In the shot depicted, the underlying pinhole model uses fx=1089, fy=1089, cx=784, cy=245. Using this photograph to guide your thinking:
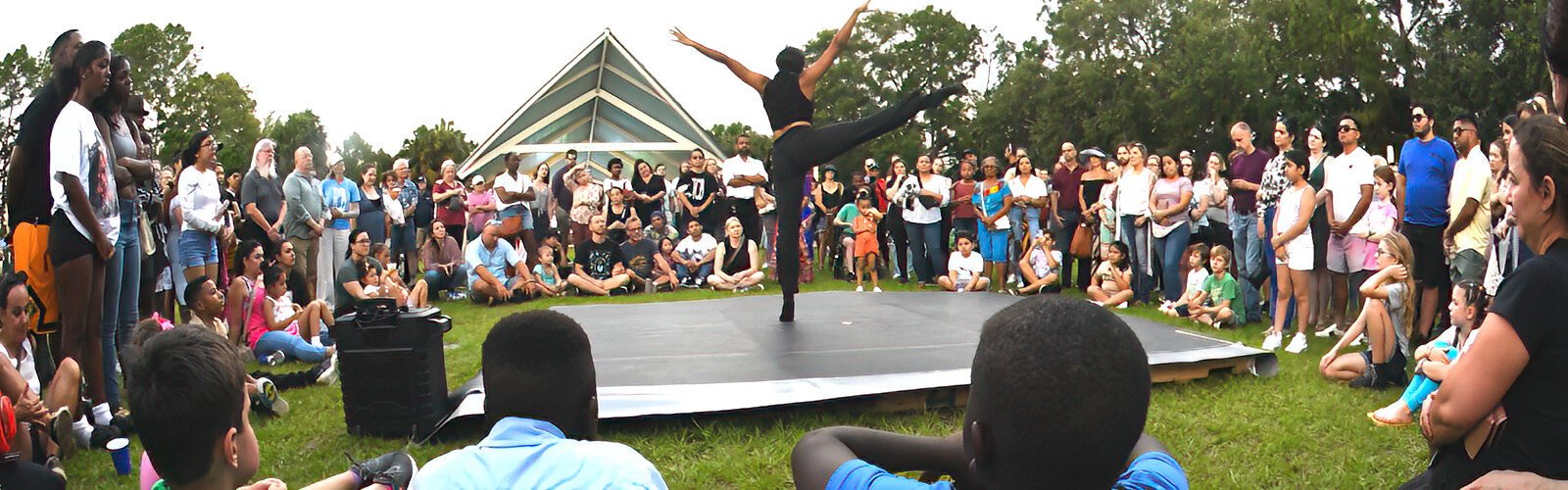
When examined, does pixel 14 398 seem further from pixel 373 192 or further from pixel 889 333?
pixel 373 192

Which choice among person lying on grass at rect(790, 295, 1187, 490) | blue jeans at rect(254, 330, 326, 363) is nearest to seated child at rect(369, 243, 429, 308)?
blue jeans at rect(254, 330, 326, 363)

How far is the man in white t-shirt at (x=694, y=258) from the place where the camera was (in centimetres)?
1166

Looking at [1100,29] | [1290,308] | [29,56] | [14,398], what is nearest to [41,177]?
[14,398]

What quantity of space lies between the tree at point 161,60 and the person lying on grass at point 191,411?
4631 cm

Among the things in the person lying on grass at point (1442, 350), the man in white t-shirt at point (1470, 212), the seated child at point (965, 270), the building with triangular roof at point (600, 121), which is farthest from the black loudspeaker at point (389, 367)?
the building with triangular roof at point (600, 121)

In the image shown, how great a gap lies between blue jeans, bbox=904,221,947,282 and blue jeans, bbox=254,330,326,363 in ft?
20.3

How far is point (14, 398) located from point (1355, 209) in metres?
6.95

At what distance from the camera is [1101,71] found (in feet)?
122

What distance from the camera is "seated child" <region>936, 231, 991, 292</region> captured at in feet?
34.2

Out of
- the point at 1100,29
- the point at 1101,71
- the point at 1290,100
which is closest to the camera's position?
the point at 1290,100

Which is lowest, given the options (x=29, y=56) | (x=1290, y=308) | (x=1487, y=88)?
(x=1290, y=308)

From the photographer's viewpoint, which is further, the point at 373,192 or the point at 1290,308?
the point at 373,192

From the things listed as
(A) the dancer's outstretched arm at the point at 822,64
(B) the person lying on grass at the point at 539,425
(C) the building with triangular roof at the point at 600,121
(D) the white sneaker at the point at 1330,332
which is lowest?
(D) the white sneaker at the point at 1330,332

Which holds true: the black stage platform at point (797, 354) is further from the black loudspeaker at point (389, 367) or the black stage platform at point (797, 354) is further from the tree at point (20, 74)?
the tree at point (20, 74)
